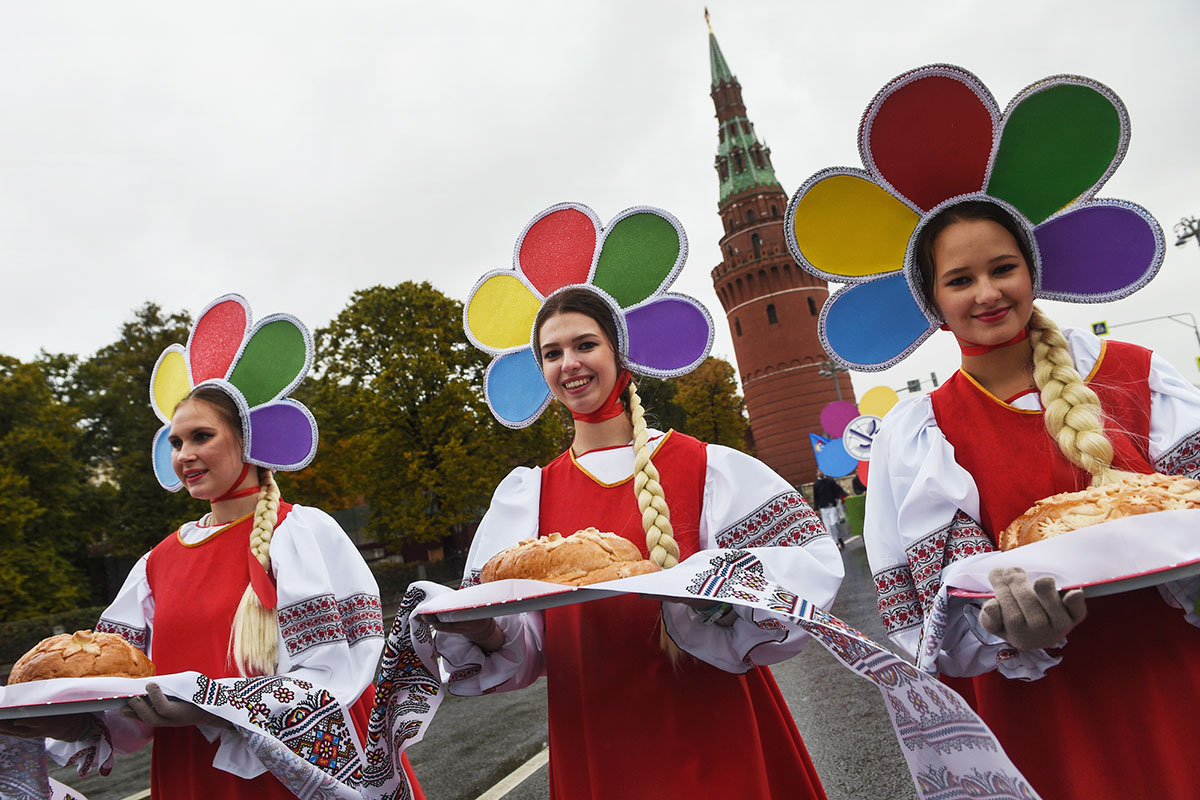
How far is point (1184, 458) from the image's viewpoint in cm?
192

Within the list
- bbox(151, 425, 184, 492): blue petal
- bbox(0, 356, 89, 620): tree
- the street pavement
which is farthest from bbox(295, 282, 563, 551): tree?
bbox(151, 425, 184, 492): blue petal

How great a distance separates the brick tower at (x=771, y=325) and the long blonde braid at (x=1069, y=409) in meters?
52.6

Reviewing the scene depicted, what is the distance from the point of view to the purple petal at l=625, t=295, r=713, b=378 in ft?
9.04

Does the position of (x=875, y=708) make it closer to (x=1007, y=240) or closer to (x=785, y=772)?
(x=785, y=772)

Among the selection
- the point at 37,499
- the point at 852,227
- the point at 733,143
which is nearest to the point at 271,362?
the point at 852,227

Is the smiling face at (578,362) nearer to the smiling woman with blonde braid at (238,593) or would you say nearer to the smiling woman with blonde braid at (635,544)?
the smiling woman with blonde braid at (635,544)

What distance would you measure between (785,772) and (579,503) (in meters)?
0.97

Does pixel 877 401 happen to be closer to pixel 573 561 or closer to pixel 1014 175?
pixel 1014 175

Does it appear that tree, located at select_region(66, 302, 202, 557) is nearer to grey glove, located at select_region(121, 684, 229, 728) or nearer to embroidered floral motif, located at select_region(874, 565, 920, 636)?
grey glove, located at select_region(121, 684, 229, 728)

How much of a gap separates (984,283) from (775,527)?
2.87 feet

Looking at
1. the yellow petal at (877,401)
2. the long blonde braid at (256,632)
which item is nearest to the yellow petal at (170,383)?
the long blonde braid at (256,632)

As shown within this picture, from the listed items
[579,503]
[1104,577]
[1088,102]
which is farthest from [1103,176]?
[579,503]

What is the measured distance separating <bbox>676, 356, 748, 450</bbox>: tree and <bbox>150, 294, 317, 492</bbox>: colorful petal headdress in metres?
36.3

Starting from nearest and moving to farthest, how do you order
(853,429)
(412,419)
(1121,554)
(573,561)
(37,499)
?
1. (1121,554)
2. (573,561)
3. (853,429)
4. (37,499)
5. (412,419)
